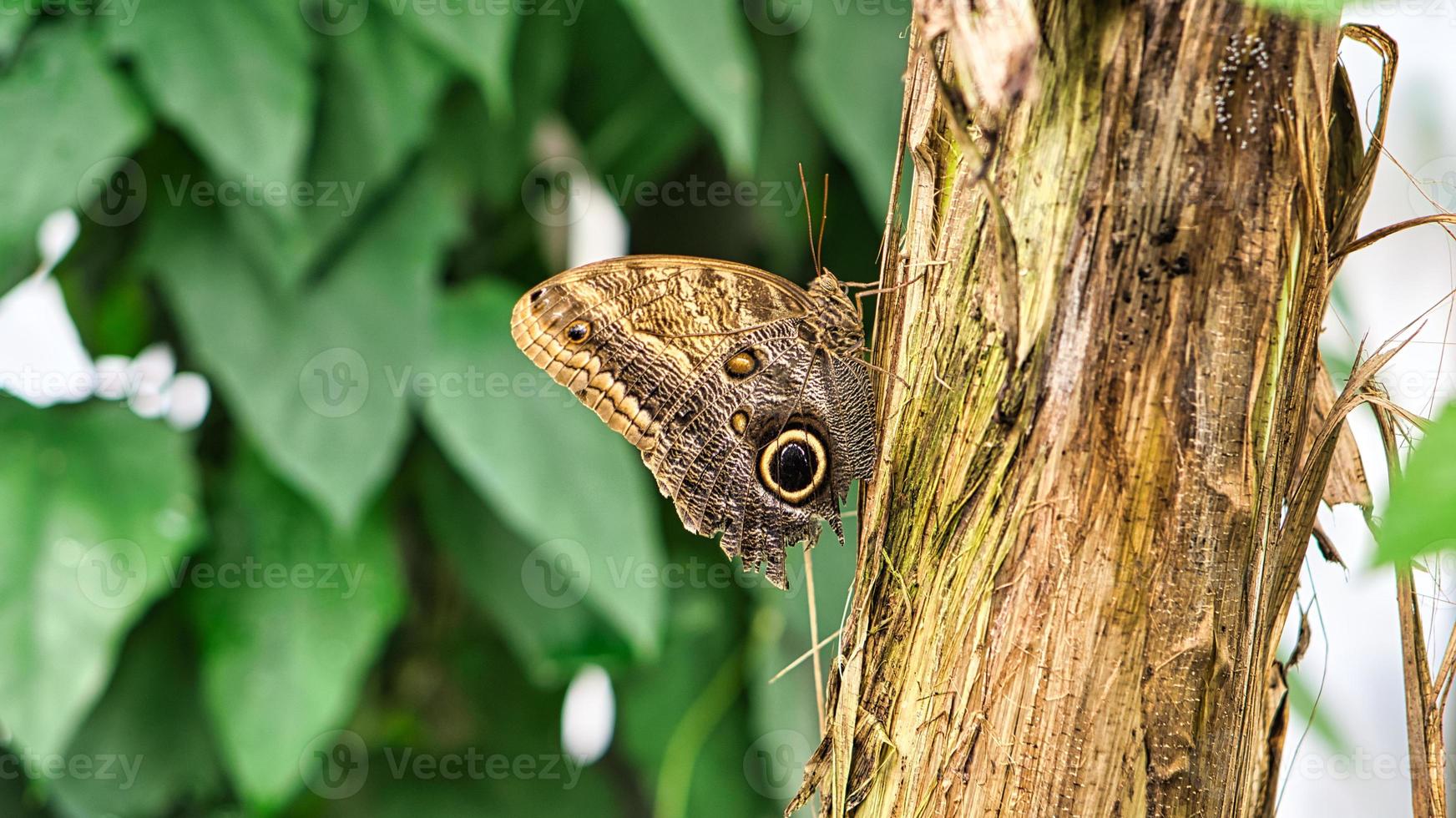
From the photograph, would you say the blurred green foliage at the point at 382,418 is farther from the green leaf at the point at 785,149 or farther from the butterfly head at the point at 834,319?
the butterfly head at the point at 834,319

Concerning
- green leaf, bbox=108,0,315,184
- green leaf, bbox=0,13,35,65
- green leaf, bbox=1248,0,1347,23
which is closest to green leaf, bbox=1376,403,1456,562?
green leaf, bbox=1248,0,1347,23

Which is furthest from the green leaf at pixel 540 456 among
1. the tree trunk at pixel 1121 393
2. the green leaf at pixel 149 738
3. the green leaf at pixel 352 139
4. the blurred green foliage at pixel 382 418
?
the tree trunk at pixel 1121 393

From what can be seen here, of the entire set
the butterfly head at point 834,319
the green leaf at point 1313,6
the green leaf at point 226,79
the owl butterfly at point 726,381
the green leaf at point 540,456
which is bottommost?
the green leaf at point 540,456

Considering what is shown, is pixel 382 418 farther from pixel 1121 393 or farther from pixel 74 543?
pixel 1121 393

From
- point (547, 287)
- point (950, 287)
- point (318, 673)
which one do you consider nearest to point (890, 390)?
point (950, 287)

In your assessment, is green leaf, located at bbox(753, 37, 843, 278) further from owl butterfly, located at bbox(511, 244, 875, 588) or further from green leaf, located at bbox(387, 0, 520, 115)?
owl butterfly, located at bbox(511, 244, 875, 588)

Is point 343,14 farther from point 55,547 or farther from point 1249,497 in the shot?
point 1249,497
